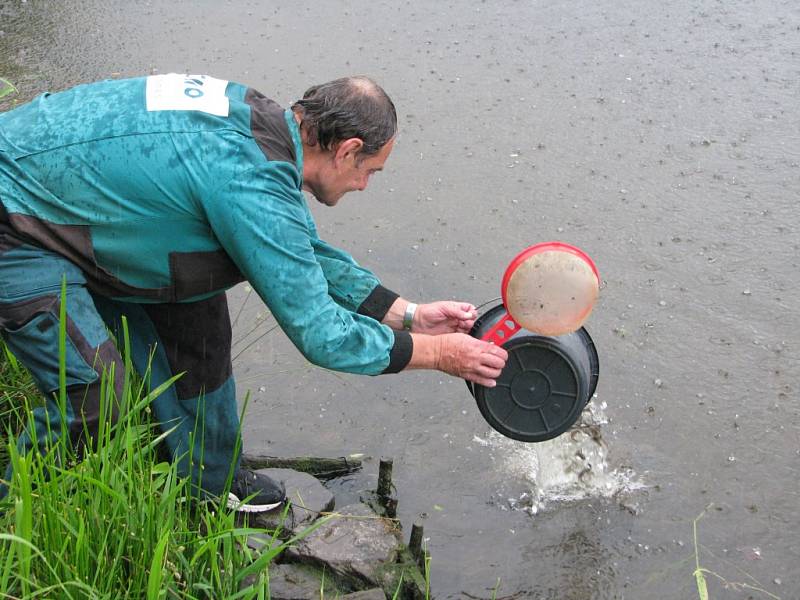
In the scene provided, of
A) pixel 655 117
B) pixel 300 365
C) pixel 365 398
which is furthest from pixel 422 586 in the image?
pixel 655 117

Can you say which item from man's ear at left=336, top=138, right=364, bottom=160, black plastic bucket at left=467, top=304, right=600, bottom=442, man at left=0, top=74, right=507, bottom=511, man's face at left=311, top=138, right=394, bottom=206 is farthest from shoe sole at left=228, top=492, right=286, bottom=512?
man's ear at left=336, top=138, right=364, bottom=160

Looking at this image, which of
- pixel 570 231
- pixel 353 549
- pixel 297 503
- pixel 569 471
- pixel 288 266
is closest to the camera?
pixel 288 266

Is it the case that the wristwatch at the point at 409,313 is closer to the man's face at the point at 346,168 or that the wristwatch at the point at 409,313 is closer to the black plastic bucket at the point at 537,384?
the black plastic bucket at the point at 537,384

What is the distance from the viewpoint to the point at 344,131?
2.63 metres

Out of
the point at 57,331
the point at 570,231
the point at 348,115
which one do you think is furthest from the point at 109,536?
the point at 570,231

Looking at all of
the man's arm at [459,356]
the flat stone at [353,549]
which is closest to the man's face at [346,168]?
the man's arm at [459,356]

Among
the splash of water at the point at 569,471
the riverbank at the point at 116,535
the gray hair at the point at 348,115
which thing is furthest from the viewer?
the splash of water at the point at 569,471

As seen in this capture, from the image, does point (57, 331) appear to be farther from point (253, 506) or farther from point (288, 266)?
point (253, 506)

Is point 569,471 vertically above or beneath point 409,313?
beneath

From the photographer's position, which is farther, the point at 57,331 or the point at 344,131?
the point at 344,131

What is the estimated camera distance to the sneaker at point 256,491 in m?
3.27

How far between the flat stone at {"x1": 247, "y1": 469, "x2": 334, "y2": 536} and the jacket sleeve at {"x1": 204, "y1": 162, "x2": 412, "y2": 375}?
0.79 metres

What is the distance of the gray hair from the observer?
2.62 m

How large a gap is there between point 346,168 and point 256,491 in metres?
1.24
